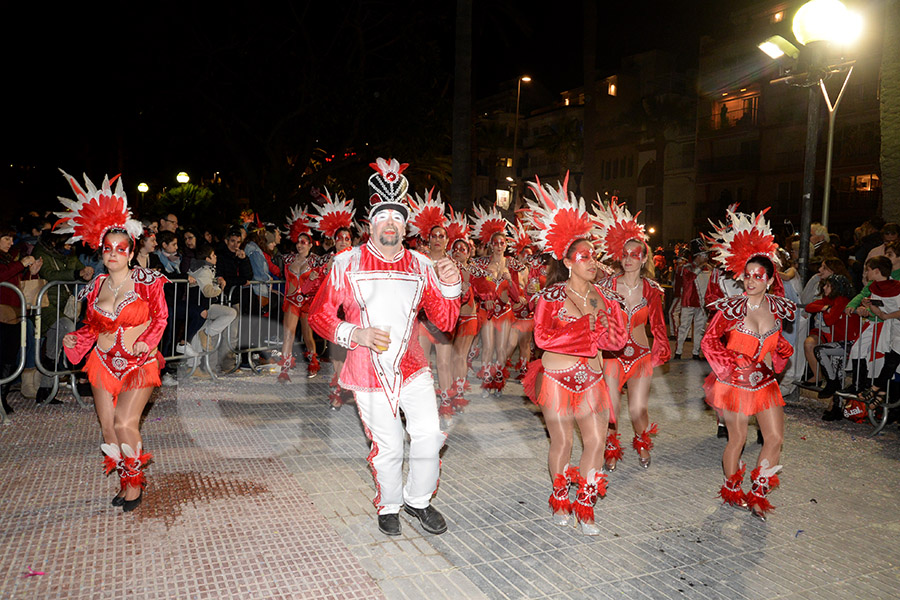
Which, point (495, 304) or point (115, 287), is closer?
point (115, 287)

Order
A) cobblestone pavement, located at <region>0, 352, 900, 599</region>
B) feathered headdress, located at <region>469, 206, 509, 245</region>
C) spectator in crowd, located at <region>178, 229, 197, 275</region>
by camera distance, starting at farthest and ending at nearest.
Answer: feathered headdress, located at <region>469, 206, 509, 245</region>
spectator in crowd, located at <region>178, 229, 197, 275</region>
cobblestone pavement, located at <region>0, 352, 900, 599</region>

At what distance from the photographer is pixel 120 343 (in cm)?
470

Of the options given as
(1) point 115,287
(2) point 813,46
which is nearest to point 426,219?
(1) point 115,287

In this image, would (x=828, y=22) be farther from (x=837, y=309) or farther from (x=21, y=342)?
(x=21, y=342)

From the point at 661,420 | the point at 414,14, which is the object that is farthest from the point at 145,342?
the point at 414,14

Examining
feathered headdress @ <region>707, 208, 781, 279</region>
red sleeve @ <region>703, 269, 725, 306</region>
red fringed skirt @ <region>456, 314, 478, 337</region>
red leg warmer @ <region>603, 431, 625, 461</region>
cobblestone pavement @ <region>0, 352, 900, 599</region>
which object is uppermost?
feathered headdress @ <region>707, 208, 781, 279</region>

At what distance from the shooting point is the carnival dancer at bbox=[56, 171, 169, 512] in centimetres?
466

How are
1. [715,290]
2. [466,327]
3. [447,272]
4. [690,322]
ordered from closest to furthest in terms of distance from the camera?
[447,272] → [715,290] → [466,327] → [690,322]

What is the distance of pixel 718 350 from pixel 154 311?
4.16m

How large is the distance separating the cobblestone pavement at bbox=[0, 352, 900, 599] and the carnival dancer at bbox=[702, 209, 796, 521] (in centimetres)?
28

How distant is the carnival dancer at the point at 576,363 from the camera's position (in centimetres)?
450

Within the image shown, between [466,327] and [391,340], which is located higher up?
[391,340]

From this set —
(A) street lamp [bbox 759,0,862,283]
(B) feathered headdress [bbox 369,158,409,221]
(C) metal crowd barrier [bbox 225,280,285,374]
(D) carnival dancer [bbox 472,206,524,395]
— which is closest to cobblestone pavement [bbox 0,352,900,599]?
(D) carnival dancer [bbox 472,206,524,395]

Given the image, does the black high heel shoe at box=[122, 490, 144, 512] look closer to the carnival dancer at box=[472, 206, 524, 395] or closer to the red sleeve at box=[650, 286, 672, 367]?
the red sleeve at box=[650, 286, 672, 367]
